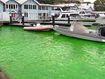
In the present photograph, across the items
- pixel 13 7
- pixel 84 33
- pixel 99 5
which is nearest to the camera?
pixel 84 33

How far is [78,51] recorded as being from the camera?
965 inches

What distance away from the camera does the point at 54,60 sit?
2036 centimetres

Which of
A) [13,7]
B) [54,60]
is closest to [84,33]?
[54,60]

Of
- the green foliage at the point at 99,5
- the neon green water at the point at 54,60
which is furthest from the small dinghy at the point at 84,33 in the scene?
the green foliage at the point at 99,5

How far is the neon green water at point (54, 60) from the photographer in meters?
16.5

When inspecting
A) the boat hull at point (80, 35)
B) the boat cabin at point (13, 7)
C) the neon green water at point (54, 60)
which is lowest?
the neon green water at point (54, 60)

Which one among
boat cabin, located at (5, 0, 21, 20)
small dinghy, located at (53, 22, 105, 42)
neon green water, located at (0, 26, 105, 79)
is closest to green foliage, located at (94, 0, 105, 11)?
boat cabin, located at (5, 0, 21, 20)

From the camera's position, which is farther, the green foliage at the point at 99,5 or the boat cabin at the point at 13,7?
the green foliage at the point at 99,5

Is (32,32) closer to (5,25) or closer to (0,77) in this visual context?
(5,25)

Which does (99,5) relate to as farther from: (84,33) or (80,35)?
(84,33)

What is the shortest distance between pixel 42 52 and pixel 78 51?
2947 mm

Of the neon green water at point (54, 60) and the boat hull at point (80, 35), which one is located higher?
the boat hull at point (80, 35)

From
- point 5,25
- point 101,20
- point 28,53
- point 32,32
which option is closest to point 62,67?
point 28,53

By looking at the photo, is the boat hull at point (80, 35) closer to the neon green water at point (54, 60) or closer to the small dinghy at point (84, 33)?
the small dinghy at point (84, 33)
